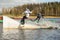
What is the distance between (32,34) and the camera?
610cm

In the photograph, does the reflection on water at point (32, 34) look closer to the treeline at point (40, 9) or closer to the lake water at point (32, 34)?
the lake water at point (32, 34)

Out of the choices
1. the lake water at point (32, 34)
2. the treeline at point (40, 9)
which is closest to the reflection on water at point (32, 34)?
the lake water at point (32, 34)

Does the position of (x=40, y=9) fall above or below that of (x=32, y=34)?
above

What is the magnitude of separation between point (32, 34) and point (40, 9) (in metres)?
1.01

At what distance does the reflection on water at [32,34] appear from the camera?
5718 millimetres

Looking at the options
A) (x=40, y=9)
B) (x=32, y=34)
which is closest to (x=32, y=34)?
(x=32, y=34)

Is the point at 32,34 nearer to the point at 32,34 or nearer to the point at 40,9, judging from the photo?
the point at 32,34

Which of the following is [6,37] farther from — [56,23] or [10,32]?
[56,23]

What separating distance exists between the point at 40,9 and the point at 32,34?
1006 millimetres

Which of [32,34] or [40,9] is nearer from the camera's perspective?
[32,34]

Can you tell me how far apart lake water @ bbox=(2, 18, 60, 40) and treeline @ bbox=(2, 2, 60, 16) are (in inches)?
9.3

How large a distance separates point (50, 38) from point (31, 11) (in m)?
1.37

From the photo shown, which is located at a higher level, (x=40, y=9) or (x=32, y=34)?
(x=40, y=9)

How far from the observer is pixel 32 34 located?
20.0ft
